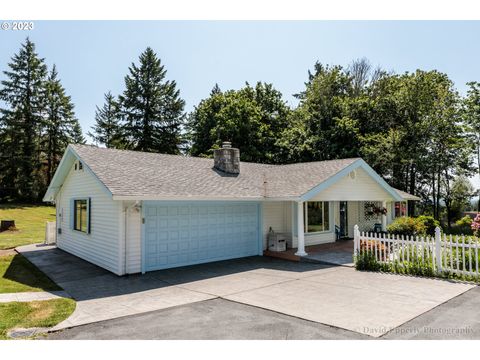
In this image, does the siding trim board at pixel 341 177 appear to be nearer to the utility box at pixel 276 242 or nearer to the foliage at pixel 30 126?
the utility box at pixel 276 242

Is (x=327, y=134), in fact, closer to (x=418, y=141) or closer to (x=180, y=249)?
(x=418, y=141)

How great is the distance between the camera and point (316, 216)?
16578 mm

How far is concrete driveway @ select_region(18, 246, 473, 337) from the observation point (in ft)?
22.2

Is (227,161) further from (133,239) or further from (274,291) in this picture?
(274,291)

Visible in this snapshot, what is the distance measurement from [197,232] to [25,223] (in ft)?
65.1

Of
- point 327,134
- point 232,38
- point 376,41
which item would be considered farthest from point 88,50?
point 327,134

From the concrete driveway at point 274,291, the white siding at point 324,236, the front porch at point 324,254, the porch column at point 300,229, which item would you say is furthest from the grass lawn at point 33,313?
the white siding at point 324,236

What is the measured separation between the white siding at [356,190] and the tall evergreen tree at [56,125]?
125 feet

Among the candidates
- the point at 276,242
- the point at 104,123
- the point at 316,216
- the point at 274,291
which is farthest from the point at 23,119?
the point at 274,291

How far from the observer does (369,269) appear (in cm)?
1133

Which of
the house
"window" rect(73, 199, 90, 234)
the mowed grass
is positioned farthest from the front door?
the mowed grass

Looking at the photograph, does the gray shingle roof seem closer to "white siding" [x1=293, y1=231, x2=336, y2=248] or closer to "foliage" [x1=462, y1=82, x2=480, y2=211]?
"white siding" [x1=293, y1=231, x2=336, y2=248]

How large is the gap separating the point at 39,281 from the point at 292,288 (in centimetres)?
751

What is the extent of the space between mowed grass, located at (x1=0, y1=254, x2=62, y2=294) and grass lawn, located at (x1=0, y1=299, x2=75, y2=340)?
163 cm
